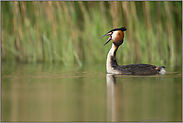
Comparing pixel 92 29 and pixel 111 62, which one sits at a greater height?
pixel 92 29

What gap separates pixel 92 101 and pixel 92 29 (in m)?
4.25

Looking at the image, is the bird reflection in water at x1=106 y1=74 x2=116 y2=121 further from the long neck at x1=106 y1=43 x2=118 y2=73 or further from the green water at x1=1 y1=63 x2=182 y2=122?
the long neck at x1=106 y1=43 x2=118 y2=73

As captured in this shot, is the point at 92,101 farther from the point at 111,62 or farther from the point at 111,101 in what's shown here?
the point at 111,62

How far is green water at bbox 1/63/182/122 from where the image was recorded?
2.41m

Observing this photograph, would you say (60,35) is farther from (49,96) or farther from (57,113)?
(57,113)

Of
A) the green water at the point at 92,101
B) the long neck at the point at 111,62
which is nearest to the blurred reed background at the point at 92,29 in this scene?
the long neck at the point at 111,62

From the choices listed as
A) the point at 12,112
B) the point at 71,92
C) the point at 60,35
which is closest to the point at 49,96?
the point at 71,92

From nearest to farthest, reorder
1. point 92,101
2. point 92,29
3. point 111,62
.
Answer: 1. point 92,101
2. point 111,62
3. point 92,29

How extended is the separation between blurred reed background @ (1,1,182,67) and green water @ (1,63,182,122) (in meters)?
2.77

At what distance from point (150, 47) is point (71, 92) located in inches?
152

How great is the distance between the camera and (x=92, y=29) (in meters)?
7.00

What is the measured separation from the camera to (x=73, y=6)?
22.5 ft

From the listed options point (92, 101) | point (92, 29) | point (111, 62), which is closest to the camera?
Result: point (92, 101)

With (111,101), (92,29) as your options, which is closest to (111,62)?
(92,29)
